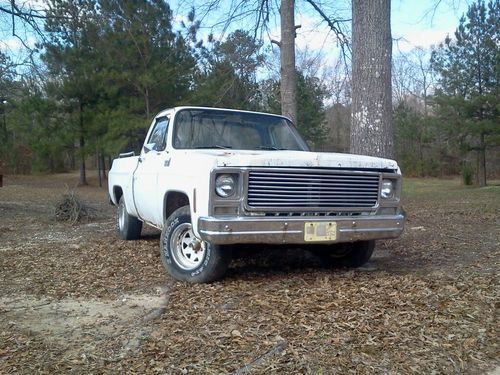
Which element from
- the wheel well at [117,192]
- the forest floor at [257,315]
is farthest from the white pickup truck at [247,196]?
the wheel well at [117,192]

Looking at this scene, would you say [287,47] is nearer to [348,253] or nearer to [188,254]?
[348,253]

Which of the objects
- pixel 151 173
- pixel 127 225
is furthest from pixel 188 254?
pixel 127 225

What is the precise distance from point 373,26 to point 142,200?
449 cm

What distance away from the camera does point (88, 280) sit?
5.86 metres

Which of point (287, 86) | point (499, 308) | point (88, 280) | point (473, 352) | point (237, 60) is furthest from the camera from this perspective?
point (237, 60)

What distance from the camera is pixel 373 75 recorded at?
27.9ft

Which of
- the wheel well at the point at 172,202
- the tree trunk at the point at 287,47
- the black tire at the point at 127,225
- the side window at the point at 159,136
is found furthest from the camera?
the tree trunk at the point at 287,47

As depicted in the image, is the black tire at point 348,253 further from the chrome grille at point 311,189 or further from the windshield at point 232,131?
the windshield at point 232,131

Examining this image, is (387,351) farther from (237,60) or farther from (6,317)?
(237,60)

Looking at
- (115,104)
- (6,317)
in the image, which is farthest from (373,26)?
(115,104)

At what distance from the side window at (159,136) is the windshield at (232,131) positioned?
0.91ft

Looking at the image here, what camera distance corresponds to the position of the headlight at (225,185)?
4957mm

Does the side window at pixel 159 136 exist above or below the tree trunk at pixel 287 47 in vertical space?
below

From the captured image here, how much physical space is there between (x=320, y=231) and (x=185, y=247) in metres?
1.46
